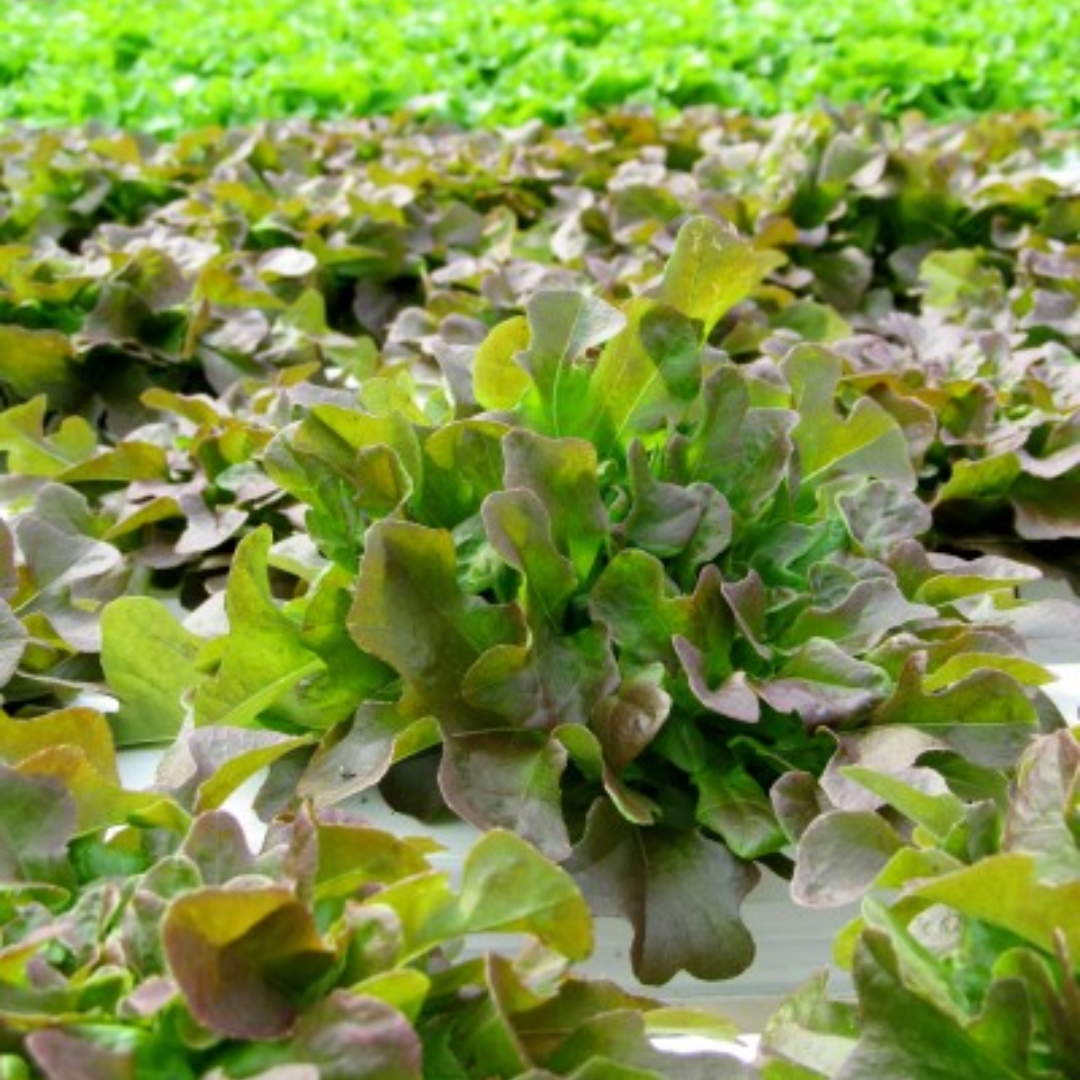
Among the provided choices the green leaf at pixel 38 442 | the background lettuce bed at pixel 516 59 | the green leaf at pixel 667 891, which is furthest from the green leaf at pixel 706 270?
the background lettuce bed at pixel 516 59

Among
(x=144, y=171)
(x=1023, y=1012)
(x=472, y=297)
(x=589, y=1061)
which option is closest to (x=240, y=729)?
(x=589, y=1061)

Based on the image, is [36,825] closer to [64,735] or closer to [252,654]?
[64,735]

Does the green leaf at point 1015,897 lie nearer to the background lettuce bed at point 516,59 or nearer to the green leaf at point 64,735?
the green leaf at point 64,735

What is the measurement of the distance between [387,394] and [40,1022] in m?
0.90

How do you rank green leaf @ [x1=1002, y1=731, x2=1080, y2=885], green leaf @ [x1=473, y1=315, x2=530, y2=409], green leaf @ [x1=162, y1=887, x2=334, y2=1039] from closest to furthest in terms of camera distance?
green leaf @ [x1=162, y1=887, x2=334, y2=1039], green leaf @ [x1=1002, y1=731, x2=1080, y2=885], green leaf @ [x1=473, y1=315, x2=530, y2=409]

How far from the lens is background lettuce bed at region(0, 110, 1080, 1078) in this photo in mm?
1176

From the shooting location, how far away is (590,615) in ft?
5.17

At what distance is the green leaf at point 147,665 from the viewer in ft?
5.53

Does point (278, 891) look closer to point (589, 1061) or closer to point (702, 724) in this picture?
point (589, 1061)

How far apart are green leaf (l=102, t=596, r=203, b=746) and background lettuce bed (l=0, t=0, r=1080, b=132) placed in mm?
3458

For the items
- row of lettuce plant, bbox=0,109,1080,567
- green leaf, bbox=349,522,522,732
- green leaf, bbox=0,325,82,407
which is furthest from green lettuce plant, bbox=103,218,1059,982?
green leaf, bbox=0,325,82,407

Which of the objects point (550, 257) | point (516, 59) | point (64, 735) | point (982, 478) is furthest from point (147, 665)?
point (516, 59)

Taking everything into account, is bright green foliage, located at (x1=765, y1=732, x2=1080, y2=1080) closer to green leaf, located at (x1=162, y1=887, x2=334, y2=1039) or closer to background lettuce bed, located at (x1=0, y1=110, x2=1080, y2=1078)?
background lettuce bed, located at (x1=0, y1=110, x2=1080, y2=1078)

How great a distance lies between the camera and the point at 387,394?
1748 millimetres
